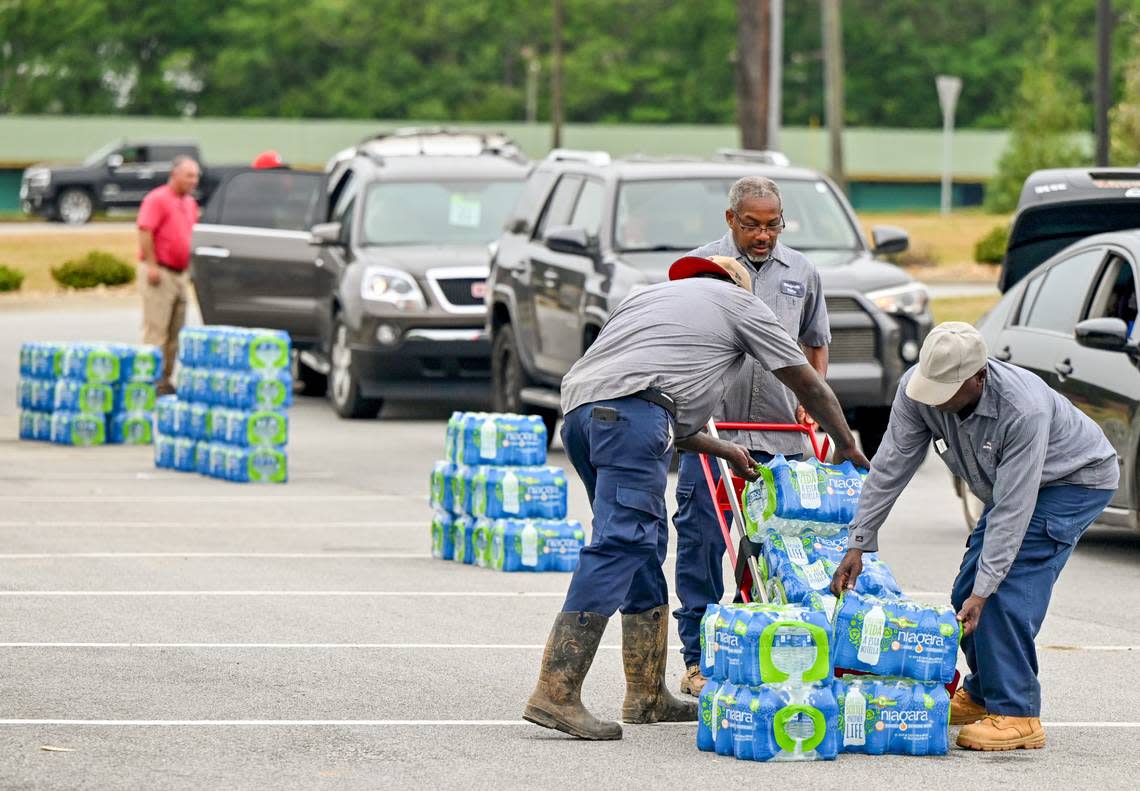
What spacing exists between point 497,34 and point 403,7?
14.1 feet

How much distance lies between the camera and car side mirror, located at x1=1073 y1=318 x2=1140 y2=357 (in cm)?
1160

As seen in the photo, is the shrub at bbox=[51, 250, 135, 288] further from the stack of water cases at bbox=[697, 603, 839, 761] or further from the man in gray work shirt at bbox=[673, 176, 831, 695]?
the stack of water cases at bbox=[697, 603, 839, 761]

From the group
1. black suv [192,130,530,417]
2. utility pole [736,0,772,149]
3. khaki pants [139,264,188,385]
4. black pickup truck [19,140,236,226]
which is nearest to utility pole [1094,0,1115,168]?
utility pole [736,0,772,149]

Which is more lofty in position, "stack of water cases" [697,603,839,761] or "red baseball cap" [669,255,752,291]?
"red baseball cap" [669,255,752,291]

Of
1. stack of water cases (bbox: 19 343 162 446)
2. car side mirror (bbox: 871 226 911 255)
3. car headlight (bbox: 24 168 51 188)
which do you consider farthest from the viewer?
car headlight (bbox: 24 168 51 188)

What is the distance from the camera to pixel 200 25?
90250 mm

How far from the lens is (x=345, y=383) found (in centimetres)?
1983

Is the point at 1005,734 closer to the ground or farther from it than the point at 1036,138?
closer to the ground

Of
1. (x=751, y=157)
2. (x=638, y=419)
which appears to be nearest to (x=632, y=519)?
(x=638, y=419)

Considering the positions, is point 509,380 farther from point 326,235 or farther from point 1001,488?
point 1001,488

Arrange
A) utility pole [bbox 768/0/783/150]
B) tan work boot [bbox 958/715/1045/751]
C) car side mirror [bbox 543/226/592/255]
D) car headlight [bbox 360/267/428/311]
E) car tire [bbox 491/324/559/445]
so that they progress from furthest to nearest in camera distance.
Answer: utility pole [bbox 768/0/783/150] < car headlight [bbox 360/267/428/311] < car tire [bbox 491/324/559/445] < car side mirror [bbox 543/226/592/255] < tan work boot [bbox 958/715/1045/751]

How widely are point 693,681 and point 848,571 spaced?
0.97 metres

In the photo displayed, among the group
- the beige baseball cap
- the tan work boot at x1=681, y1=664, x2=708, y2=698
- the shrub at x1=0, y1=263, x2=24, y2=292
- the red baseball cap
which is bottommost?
the shrub at x1=0, y1=263, x2=24, y2=292

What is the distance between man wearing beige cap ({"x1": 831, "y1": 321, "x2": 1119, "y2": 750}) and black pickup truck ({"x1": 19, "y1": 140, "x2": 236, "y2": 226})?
1872 inches
